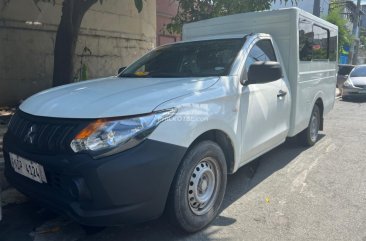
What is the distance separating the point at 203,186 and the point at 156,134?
89 cm

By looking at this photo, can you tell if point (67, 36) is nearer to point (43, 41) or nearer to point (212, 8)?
point (43, 41)

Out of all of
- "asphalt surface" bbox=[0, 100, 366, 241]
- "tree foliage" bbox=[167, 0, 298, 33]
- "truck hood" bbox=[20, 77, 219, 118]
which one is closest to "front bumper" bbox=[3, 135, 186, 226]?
"truck hood" bbox=[20, 77, 219, 118]

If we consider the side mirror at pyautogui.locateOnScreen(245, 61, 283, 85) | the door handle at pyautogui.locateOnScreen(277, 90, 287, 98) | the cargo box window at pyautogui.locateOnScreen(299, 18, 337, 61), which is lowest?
the door handle at pyautogui.locateOnScreen(277, 90, 287, 98)

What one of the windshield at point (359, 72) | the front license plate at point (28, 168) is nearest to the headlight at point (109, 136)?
the front license plate at point (28, 168)

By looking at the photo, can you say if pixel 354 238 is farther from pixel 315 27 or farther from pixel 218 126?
pixel 315 27

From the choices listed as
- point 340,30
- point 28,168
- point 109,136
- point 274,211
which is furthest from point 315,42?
point 340,30

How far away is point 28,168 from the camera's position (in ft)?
9.11

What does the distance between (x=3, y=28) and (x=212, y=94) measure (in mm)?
6281

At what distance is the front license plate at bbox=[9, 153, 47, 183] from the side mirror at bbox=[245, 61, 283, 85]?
2.14 m

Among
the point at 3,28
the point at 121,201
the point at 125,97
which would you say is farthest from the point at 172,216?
the point at 3,28

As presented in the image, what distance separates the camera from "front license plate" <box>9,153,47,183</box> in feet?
8.73

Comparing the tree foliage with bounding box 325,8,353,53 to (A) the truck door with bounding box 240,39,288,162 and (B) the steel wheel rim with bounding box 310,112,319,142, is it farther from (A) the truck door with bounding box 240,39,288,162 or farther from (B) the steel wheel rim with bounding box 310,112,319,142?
(A) the truck door with bounding box 240,39,288,162

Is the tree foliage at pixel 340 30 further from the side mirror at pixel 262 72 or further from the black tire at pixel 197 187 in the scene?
the black tire at pixel 197 187

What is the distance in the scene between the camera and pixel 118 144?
248 centimetres
